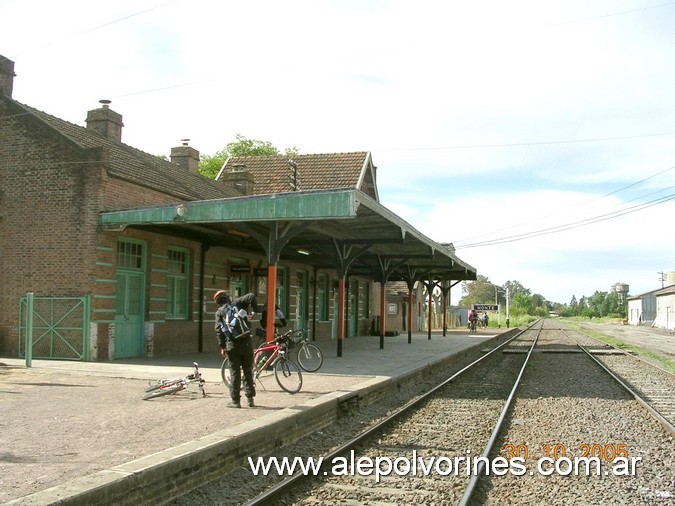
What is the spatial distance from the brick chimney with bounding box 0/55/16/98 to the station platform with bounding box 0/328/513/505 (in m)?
6.63

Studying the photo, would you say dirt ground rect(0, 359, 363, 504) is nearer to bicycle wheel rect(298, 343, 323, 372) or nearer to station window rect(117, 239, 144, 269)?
bicycle wheel rect(298, 343, 323, 372)

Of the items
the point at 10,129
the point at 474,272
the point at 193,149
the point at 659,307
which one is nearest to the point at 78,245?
the point at 10,129

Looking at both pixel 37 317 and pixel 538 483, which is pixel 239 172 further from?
pixel 538 483

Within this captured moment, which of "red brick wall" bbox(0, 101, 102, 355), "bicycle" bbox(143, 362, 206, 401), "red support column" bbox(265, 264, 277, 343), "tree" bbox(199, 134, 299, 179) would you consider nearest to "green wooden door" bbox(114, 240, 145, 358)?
"red brick wall" bbox(0, 101, 102, 355)

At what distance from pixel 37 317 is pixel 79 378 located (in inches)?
163

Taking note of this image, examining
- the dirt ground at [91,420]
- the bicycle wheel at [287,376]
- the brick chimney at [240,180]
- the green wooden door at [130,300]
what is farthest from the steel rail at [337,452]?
the brick chimney at [240,180]

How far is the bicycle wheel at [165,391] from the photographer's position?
30.6ft

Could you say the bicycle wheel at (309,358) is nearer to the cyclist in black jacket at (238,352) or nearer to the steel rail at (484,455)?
the steel rail at (484,455)

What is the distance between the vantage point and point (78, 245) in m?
14.9

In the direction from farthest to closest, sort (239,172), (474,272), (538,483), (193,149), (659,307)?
(659,307)
(474,272)
(239,172)
(193,149)
(538,483)

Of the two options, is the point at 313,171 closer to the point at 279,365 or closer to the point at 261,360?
the point at 261,360

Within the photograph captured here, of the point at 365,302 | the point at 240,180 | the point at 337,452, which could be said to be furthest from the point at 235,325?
the point at 365,302

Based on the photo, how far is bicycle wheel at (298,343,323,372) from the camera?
43.1ft

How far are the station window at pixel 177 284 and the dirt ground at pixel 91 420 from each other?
548cm
